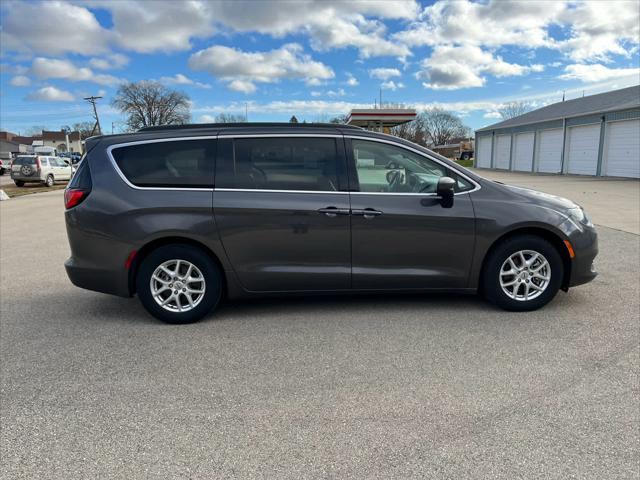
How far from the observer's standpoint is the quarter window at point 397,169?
4332 mm

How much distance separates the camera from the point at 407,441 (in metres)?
2.52

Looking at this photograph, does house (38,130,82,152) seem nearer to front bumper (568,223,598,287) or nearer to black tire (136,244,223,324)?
black tire (136,244,223,324)

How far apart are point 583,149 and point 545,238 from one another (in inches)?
1001

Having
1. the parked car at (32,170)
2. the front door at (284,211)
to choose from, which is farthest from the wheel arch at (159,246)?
the parked car at (32,170)

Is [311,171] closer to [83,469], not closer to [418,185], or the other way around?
[418,185]

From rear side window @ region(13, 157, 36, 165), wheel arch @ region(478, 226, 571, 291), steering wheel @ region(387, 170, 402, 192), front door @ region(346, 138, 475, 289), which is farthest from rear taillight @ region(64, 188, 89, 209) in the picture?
rear side window @ region(13, 157, 36, 165)

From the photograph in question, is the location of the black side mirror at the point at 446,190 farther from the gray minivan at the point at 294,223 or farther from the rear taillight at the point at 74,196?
the rear taillight at the point at 74,196

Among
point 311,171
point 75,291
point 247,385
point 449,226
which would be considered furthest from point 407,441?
point 75,291

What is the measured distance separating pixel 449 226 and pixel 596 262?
339 centimetres

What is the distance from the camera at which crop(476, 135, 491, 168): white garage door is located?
38.9 m

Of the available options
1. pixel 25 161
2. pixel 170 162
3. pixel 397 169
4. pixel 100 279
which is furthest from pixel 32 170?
pixel 397 169

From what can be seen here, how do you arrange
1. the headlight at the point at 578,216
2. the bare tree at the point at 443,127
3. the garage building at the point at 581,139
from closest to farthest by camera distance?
the headlight at the point at 578,216
the garage building at the point at 581,139
the bare tree at the point at 443,127

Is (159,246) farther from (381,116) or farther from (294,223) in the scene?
(381,116)

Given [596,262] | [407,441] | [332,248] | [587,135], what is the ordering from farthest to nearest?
[587,135]
[596,262]
[332,248]
[407,441]
